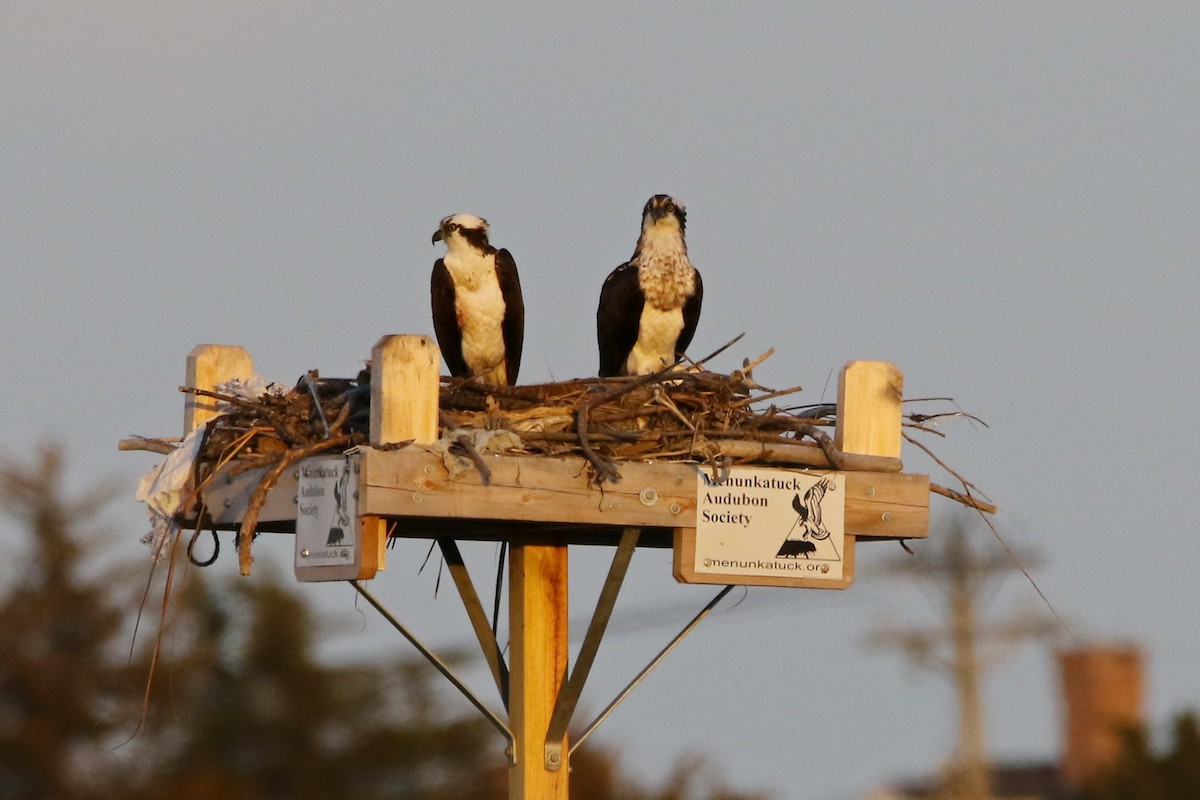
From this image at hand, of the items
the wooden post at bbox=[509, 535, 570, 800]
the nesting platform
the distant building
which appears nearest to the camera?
the nesting platform

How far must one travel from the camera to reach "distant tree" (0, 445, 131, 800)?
1950 centimetres

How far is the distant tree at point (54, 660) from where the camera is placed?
1950cm

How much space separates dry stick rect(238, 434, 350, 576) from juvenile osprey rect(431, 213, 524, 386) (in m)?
1.97

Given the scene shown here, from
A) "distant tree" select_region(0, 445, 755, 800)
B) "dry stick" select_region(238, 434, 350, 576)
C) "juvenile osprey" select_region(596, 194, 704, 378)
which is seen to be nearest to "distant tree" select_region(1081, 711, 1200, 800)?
"distant tree" select_region(0, 445, 755, 800)

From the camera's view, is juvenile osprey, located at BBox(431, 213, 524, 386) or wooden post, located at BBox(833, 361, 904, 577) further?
juvenile osprey, located at BBox(431, 213, 524, 386)

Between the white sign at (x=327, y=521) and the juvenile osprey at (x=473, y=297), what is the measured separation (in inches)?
80.6

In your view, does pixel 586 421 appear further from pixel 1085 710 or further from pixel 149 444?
pixel 1085 710

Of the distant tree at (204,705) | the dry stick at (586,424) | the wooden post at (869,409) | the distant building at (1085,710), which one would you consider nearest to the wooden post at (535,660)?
the dry stick at (586,424)

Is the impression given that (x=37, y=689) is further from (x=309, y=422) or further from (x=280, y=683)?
(x=309, y=422)

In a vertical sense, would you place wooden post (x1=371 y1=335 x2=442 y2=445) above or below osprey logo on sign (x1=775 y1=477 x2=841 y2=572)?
above

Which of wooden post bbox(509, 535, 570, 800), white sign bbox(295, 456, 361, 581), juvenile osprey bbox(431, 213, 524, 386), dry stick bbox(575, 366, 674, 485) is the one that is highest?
juvenile osprey bbox(431, 213, 524, 386)

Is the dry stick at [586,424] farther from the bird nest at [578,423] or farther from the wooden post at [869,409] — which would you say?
the wooden post at [869,409]

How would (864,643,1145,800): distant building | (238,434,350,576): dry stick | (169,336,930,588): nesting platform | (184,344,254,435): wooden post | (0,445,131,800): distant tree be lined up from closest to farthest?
(169,336,930,588): nesting platform → (238,434,350,576): dry stick → (184,344,254,435): wooden post → (0,445,131,800): distant tree → (864,643,1145,800): distant building

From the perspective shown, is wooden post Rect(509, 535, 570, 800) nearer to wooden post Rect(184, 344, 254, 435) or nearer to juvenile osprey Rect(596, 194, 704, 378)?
wooden post Rect(184, 344, 254, 435)
